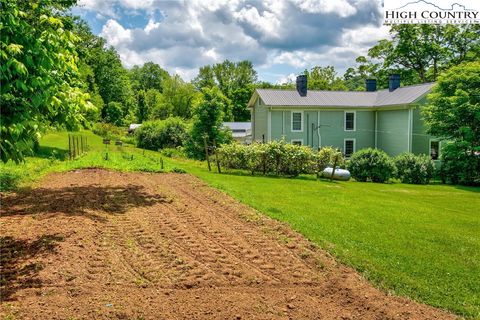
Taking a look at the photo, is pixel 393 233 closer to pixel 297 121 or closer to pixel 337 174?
pixel 337 174

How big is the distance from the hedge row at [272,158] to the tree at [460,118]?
8.63m

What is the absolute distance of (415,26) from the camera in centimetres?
3941

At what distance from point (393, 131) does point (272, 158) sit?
566 inches

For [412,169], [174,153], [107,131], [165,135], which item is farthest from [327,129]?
[107,131]

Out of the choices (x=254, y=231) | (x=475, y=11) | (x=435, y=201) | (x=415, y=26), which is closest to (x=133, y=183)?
(x=254, y=231)

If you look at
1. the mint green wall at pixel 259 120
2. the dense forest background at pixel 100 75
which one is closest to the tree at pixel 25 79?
the dense forest background at pixel 100 75

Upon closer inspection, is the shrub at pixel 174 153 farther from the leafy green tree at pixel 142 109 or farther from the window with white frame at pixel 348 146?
the leafy green tree at pixel 142 109

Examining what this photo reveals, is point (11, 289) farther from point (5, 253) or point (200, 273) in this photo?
point (200, 273)

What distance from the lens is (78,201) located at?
33.5 feet

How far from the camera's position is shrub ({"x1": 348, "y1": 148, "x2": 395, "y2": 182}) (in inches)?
843

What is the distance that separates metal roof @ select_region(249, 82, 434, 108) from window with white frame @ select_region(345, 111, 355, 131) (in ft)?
2.10

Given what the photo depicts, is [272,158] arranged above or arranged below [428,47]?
below

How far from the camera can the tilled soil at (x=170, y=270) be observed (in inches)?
185

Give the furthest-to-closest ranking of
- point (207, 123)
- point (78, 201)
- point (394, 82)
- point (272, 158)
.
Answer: point (394, 82), point (207, 123), point (272, 158), point (78, 201)
